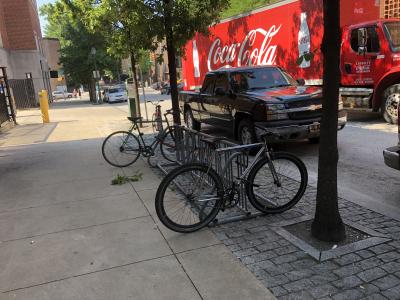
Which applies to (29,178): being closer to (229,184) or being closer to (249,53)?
(229,184)

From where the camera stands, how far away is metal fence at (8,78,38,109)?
3269cm

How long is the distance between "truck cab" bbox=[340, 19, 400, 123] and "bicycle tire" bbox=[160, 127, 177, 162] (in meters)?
5.82

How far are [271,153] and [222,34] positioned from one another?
460 inches

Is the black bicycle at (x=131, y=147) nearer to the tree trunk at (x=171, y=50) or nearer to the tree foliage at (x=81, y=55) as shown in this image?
the tree trunk at (x=171, y=50)

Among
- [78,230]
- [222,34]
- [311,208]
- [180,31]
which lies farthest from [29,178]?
[222,34]

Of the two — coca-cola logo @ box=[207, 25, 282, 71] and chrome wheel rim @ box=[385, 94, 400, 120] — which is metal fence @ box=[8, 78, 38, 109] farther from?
chrome wheel rim @ box=[385, 94, 400, 120]

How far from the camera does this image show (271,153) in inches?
189

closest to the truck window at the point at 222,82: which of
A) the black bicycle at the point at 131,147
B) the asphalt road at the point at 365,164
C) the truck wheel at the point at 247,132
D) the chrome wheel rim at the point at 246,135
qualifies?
the truck wheel at the point at 247,132

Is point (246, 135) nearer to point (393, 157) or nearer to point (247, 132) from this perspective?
point (247, 132)

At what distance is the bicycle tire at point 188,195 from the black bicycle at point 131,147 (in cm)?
316

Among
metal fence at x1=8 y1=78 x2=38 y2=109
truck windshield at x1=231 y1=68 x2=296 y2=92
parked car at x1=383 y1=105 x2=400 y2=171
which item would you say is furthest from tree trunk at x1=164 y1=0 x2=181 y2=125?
metal fence at x1=8 y1=78 x2=38 y2=109

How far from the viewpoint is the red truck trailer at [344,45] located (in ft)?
34.3

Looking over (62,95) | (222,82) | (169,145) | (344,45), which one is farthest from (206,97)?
(62,95)

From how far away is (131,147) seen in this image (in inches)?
314
